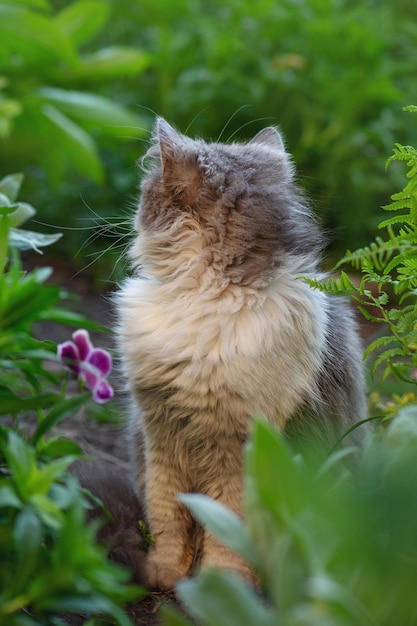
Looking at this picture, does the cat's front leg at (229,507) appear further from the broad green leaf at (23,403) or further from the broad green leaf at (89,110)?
the broad green leaf at (89,110)

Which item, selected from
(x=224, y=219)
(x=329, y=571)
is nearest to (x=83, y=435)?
(x=224, y=219)

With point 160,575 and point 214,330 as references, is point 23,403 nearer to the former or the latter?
point 214,330

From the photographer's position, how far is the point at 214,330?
1.88 metres

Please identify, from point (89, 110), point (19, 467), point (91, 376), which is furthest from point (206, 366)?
point (89, 110)

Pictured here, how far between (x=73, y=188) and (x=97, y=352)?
2.69 meters

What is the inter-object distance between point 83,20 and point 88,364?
292 cm

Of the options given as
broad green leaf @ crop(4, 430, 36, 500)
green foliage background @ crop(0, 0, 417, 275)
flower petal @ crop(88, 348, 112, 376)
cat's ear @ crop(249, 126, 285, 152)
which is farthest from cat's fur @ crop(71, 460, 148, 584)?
green foliage background @ crop(0, 0, 417, 275)

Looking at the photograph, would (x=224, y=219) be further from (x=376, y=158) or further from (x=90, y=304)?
(x=376, y=158)

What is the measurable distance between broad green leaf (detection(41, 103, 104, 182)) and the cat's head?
2180 millimetres

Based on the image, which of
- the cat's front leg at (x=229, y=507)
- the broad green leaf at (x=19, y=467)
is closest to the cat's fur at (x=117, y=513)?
the cat's front leg at (x=229, y=507)

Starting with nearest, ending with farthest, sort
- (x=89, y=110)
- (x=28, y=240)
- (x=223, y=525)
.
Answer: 1. (x=223, y=525)
2. (x=28, y=240)
3. (x=89, y=110)

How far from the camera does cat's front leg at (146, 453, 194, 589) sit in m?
2.01

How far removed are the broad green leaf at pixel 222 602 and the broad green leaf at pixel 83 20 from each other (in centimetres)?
391

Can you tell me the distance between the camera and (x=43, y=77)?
14.6 feet
